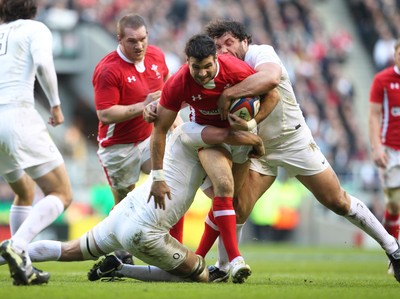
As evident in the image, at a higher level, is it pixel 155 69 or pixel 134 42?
pixel 134 42

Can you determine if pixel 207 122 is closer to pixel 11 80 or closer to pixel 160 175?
pixel 160 175

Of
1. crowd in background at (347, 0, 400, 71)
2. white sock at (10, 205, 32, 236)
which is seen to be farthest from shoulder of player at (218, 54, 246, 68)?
crowd in background at (347, 0, 400, 71)

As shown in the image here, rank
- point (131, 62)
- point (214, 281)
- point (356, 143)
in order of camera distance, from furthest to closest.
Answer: point (356, 143)
point (131, 62)
point (214, 281)

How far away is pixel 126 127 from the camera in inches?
408

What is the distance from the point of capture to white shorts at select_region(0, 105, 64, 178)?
27.2 feet

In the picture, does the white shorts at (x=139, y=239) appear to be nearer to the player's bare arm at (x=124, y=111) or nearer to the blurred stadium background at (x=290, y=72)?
the player's bare arm at (x=124, y=111)

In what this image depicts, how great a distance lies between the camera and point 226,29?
8805 millimetres

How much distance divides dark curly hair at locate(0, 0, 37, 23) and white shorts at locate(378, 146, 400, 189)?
5.09 m

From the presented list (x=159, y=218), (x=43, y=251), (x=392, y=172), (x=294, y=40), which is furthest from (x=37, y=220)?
(x=294, y=40)

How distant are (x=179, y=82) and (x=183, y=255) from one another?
1511 millimetres

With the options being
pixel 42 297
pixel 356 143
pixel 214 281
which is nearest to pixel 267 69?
pixel 214 281

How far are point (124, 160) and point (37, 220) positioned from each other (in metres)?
2.47

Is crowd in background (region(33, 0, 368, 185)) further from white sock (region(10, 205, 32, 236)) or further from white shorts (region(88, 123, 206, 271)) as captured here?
white shorts (region(88, 123, 206, 271))

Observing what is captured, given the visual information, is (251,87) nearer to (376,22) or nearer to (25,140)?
(25,140)
